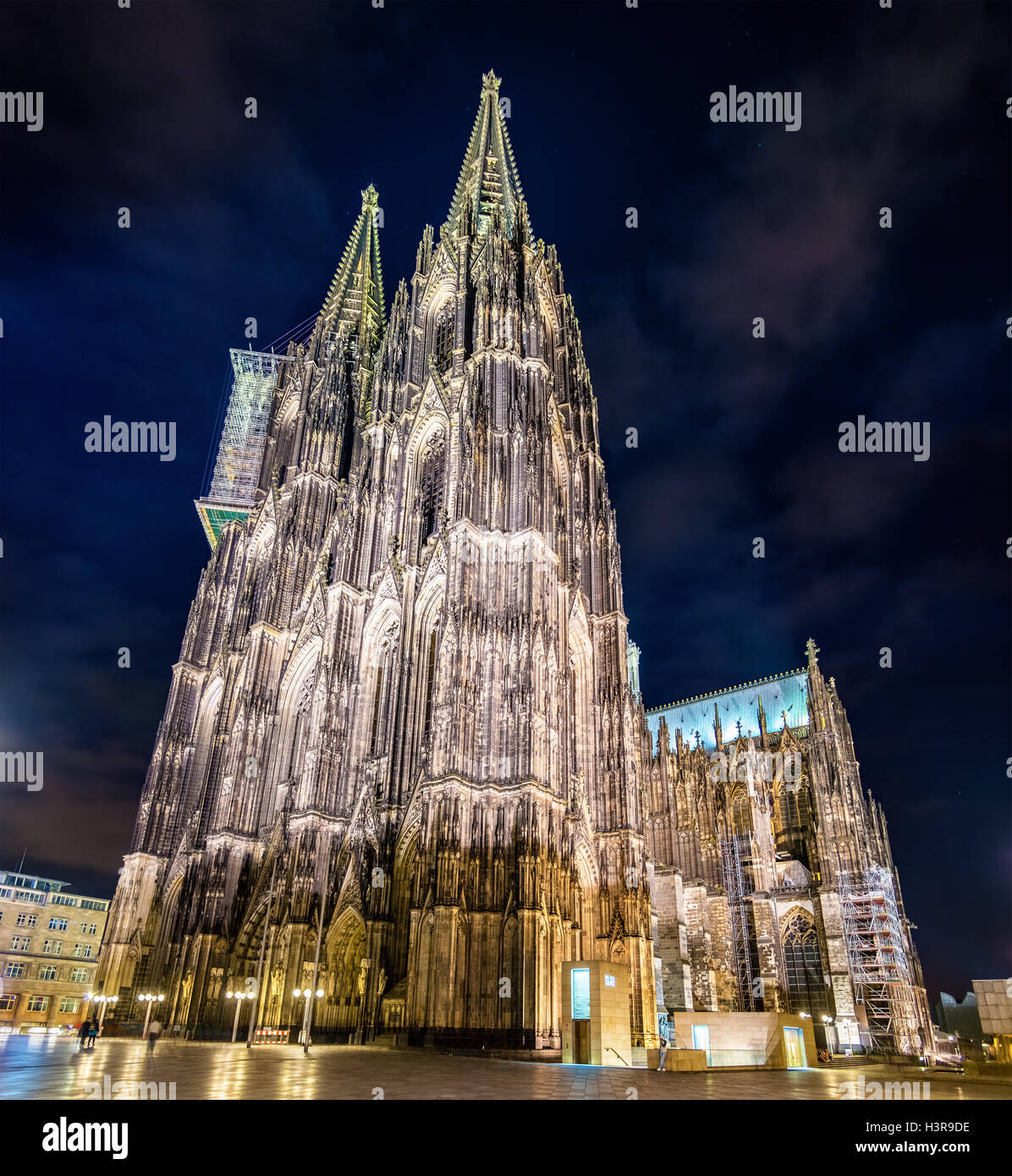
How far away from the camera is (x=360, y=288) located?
185ft

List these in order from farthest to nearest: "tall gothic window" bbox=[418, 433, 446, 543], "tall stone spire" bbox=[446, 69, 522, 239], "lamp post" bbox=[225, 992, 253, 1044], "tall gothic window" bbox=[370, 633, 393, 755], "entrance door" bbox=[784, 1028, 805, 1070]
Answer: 1. "tall stone spire" bbox=[446, 69, 522, 239]
2. "tall gothic window" bbox=[418, 433, 446, 543]
3. "tall gothic window" bbox=[370, 633, 393, 755]
4. "lamp post" bbox=[225, 992, 253, 1044]
5. "entrance door" bbox=[784, 1028, 805, 1070]

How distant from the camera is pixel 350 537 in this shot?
127 ft

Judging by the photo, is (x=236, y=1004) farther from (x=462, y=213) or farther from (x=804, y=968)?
(x=462, y=213)

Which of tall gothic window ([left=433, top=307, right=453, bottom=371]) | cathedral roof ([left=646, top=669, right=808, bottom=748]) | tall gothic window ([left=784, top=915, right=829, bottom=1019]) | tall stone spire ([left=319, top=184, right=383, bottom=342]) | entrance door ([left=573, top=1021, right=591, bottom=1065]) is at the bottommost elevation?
entrance door ([left=573, top=1021, right=591, bottom=1065])

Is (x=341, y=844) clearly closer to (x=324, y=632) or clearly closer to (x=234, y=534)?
(x=324, y=632)

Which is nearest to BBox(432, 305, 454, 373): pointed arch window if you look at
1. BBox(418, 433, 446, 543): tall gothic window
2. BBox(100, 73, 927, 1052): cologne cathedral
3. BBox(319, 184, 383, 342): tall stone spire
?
BBox(100, 73, 927, 1052): cologne cathedral

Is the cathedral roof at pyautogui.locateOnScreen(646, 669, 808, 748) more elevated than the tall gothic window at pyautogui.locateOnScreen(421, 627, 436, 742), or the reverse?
the cathedral roof at pyautogui.locateOnScreen(646, 669, 808, 748)

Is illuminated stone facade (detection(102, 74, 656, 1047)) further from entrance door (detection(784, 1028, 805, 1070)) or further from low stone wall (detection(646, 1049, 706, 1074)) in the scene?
low stone wall (detection(646, 1049, 706, 1074))

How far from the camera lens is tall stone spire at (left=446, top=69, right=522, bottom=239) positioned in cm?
4588

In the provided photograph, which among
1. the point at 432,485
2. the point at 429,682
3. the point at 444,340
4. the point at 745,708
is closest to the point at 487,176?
the point at 444,340

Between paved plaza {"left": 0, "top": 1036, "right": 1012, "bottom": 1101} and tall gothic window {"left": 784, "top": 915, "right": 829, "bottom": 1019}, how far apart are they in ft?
82.5

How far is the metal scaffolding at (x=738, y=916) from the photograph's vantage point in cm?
4053
